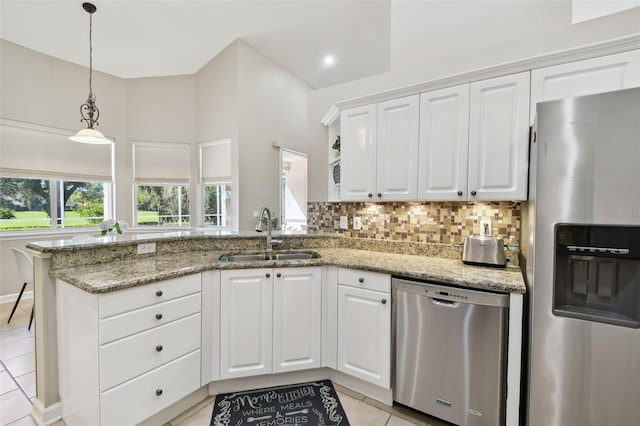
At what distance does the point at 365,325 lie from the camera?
1.94m

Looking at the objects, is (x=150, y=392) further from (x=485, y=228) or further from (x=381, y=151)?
(x=485, y=228)

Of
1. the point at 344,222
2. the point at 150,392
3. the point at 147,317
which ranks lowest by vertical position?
the point at 150,392

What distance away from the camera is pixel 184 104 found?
4938 millimetres

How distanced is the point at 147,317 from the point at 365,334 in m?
1.37

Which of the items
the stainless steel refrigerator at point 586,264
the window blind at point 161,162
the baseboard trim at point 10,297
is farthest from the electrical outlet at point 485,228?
the baseboard trim at point 10,297

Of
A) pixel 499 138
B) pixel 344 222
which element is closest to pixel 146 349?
pixel 344 222

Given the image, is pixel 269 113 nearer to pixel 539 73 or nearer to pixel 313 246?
pixel 313 246

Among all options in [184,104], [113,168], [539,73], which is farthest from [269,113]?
[539,73]

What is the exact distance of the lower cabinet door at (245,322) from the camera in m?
1.92

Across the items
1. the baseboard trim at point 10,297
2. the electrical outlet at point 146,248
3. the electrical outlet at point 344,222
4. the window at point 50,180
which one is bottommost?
the baseboard trim at point 10,297

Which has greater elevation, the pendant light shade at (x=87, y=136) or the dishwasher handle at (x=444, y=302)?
the pendant light shade at (x=87, y=136)

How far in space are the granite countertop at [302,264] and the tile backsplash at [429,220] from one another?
22 cm

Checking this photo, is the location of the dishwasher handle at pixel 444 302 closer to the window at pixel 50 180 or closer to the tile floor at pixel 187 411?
the tile floor at pixel 187 411

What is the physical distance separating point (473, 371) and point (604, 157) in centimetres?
126
